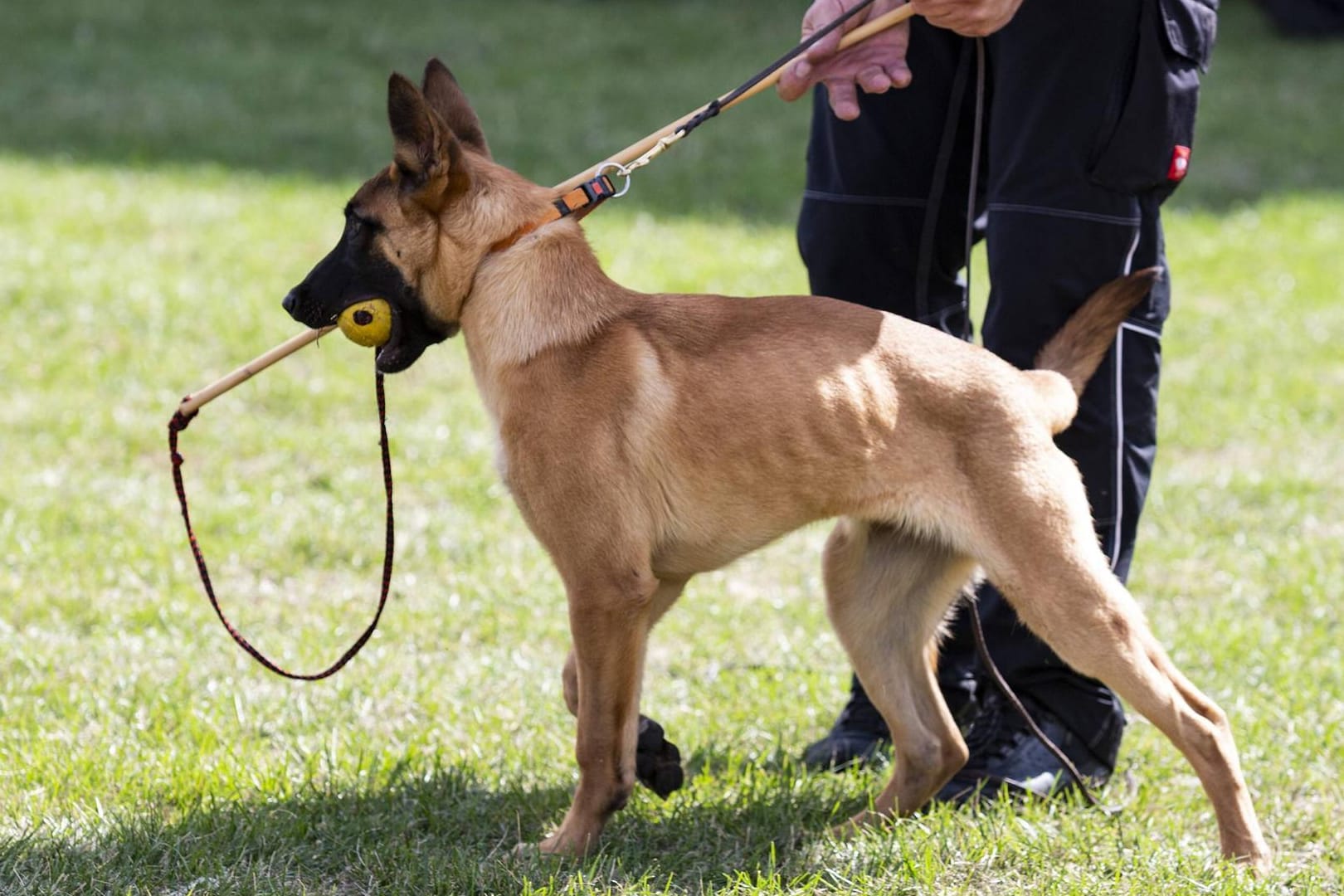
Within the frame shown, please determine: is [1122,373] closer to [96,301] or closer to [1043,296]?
[1043,296]

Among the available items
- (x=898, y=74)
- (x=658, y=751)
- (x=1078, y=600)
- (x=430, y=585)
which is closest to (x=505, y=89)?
(x=430, y=585)

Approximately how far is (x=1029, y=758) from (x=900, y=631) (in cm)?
57

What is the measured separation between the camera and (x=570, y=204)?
128 inches

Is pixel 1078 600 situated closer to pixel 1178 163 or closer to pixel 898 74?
pixel 1178 163

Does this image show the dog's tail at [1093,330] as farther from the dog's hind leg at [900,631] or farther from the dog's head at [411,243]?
the dog's head at [411,243]

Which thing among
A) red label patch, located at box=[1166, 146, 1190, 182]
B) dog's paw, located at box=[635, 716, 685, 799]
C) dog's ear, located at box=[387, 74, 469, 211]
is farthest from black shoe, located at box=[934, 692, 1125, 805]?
dog's ear, located at box=[387, 74, 469, 211]

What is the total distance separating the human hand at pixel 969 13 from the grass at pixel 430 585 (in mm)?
1784

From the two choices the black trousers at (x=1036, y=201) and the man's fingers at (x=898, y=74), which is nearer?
the black trousers at (x=1036, y=201)

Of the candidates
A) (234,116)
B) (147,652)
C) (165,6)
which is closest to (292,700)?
(147,652)

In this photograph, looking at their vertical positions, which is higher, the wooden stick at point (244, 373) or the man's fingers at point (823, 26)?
the man's fingers at point (823, 26)

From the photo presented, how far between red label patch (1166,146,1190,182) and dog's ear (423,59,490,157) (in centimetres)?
159

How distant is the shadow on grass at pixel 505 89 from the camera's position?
34.3 ft

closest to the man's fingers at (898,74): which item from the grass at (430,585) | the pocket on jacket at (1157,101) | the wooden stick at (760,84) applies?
the wooden stick at (760,84)

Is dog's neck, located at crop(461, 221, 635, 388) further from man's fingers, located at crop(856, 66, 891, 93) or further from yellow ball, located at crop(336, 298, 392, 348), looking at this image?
man's fingers, located at crop(856, 66, 891, 93)
